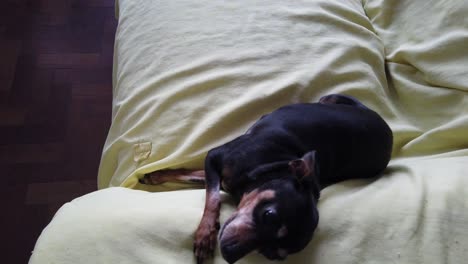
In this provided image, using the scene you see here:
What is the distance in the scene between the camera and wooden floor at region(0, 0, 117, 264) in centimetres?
164

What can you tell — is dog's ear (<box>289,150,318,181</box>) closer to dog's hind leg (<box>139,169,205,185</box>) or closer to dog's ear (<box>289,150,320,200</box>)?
dog's ear (<box>289,150,320,200</box>)

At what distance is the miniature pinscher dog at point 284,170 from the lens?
0.82 metres

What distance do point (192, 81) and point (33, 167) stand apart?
926mm

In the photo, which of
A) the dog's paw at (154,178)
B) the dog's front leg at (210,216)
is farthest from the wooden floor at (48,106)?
the dog's front leg at (210,216)

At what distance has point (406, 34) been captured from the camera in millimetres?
1378

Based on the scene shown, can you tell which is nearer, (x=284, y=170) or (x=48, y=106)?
(x=284, y=170)

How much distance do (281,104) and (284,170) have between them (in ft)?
1.04

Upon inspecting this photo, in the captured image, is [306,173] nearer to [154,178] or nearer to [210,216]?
[210,216]

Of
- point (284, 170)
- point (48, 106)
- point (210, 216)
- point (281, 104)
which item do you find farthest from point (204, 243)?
point (48, 106)

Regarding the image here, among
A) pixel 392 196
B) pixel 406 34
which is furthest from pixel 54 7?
pixel 392 196

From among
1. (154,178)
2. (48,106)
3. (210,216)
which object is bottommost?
(48,106)

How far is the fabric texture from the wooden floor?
Answer: 1.58 feet

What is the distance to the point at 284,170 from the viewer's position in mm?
946

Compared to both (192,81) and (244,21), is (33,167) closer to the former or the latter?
(192,81)
